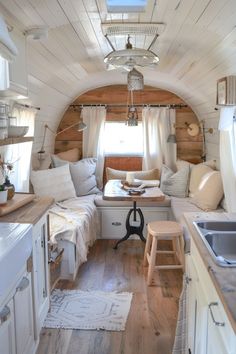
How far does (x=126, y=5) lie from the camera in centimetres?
188

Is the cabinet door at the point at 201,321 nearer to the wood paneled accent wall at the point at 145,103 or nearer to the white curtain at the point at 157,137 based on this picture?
the white curtain at the point at 157,137

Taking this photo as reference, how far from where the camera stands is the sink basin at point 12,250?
4.66ft

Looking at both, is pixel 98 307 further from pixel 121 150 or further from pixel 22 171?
pixel 121 150

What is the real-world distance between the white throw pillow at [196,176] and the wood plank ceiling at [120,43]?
25.6 inches

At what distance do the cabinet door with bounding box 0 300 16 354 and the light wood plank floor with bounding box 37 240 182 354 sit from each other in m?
0.74

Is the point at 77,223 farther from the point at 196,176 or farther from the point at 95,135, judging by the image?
the point at 95,135

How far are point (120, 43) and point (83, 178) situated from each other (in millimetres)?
2197

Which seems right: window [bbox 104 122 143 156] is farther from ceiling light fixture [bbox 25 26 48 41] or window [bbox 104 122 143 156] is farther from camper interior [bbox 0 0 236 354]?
ceiling light fixture [bbox 25 26 48 41]

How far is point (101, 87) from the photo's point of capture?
5.03m

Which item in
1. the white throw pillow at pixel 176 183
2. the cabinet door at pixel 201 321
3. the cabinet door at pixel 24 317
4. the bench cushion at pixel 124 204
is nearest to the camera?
the cabinet door at pixel 201 321

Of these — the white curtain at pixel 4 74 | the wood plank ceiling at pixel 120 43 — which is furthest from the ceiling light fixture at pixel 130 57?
the white curtain at pixel 4 74

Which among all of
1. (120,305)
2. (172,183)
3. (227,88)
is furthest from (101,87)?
(120,305)

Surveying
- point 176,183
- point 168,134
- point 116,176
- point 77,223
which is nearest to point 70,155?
point 116,176

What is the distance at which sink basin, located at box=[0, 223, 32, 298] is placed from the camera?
1.42 m
